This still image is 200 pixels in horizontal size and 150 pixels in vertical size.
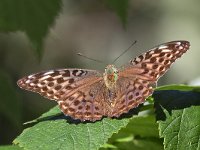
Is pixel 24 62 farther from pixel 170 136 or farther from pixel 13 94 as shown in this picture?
pixel 170 136

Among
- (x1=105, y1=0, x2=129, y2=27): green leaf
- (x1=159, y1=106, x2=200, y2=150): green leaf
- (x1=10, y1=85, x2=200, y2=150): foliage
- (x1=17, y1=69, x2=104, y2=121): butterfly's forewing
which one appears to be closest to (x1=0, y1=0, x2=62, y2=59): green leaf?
(x1=105, y1=0, x2=129, y2=27): green leaf

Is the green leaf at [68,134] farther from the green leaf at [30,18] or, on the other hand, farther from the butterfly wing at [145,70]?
the green leaf at [30,18]

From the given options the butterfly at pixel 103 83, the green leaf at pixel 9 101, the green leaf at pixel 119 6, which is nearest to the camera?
the butterfly at pixel 103 83

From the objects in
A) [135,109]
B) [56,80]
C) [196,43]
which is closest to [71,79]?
[56,80]

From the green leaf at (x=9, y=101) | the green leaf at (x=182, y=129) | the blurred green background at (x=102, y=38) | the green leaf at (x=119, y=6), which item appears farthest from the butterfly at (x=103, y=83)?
the blurred green background at (x=102, y=38)

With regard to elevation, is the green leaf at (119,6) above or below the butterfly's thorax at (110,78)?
above

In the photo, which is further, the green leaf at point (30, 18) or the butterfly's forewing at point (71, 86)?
the green leaf at point (30, 18)
